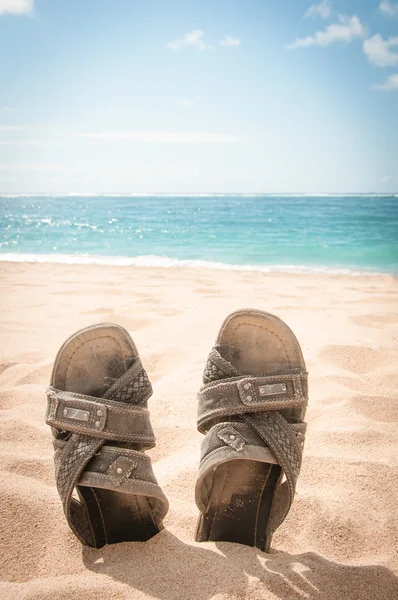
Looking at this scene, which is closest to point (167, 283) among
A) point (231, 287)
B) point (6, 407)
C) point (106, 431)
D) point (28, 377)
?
point (231, 287)

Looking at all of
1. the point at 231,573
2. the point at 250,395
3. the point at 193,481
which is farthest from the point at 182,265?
the point at 231,573

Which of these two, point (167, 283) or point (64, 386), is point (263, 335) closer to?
point (64, 386)

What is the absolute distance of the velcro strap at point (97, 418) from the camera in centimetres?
139

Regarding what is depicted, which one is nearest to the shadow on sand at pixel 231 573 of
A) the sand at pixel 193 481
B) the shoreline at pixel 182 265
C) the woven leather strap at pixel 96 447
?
the sand at pixel 193 481

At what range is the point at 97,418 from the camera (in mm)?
1393

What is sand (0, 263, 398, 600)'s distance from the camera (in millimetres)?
1226

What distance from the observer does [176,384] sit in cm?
251

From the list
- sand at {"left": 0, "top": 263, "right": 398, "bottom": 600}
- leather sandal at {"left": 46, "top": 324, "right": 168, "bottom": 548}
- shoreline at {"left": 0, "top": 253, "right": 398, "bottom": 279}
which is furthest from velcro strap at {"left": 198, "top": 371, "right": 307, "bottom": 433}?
shoreline at {"left": 0, "top": 253, "right": 398, "bottom": 279}

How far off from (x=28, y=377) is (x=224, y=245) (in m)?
10.7

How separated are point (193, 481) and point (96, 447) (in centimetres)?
51

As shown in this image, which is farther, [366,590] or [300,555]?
[300,555]

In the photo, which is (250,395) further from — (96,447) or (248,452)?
(96,447)

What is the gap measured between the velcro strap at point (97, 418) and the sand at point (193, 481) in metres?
0.33

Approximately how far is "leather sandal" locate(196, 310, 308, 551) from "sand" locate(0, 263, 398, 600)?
8 centimetres
